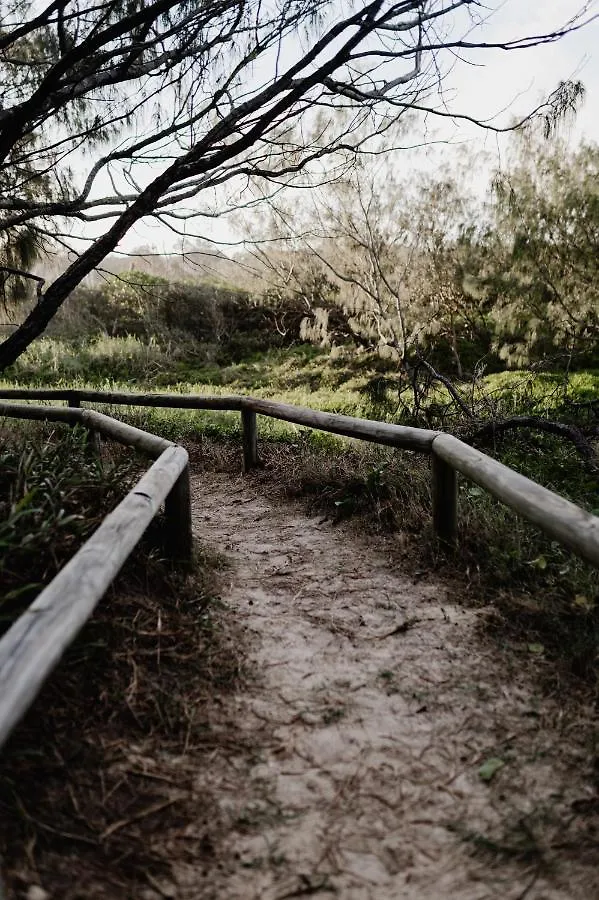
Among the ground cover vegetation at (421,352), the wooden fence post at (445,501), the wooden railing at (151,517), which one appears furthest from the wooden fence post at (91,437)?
the wooden fence post at (445,501)

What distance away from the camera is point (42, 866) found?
1509 millimetres

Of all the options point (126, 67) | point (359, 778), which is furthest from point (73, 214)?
point (359, 778)

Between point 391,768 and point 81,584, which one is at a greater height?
point 81,584

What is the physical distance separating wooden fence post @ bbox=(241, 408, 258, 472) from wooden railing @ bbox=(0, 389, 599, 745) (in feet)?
1.92

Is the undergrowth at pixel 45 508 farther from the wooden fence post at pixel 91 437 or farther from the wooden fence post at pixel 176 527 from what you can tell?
the wooden fence post at pixel 176 527

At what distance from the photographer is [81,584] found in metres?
1.76

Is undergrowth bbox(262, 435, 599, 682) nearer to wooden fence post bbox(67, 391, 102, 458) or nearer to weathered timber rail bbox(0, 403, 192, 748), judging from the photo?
weathered timber rail bbox(0, 403, 192, 748)

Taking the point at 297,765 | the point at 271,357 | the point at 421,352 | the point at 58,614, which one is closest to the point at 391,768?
the point at 297,765

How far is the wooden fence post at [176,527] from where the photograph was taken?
3.38m

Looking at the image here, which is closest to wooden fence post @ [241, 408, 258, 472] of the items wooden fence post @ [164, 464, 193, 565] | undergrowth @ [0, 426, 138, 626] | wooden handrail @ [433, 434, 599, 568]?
→ undergrowth @ [0, 426, 138, 626]

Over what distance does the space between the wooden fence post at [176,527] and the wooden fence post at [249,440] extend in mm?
2618

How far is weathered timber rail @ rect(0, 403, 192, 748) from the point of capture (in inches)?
52.9

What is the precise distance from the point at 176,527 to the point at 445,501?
1564 millimetres

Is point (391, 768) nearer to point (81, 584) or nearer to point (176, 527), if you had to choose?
point (81, 584)
